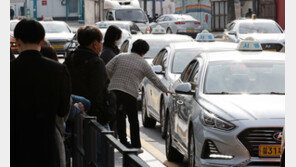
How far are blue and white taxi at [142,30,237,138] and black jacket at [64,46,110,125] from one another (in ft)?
16.4

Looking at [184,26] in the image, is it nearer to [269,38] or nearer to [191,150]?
[269,38]

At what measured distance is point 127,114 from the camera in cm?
1133

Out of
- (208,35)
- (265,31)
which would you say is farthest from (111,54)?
(265,31)

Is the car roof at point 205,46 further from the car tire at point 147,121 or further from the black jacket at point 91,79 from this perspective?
the black jacket at point 91,79

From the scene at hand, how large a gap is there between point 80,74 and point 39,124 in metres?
2.53

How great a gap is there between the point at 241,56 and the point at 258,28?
18.5 meters

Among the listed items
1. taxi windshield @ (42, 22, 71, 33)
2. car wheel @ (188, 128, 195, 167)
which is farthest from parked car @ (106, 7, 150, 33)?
car wheel @ (188, 128, 195, 167)

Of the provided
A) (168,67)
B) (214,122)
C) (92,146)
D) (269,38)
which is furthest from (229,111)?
(269,38)

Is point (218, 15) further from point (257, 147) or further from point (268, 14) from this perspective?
point (257, 147)

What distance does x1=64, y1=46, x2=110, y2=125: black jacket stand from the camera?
8039 mm

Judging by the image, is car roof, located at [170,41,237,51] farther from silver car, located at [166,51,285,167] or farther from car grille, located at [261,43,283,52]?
Result: car grille, located at [261,43,283,52]

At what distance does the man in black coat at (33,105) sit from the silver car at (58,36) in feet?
92.1

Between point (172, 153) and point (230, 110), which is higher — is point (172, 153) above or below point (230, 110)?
below

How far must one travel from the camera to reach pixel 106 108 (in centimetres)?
819
